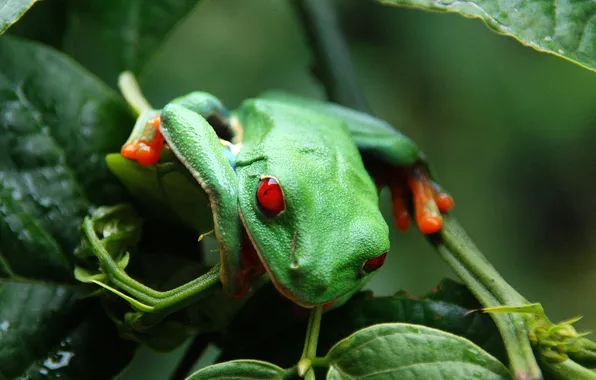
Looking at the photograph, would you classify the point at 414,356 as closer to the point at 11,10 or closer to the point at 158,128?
the point at 158,128

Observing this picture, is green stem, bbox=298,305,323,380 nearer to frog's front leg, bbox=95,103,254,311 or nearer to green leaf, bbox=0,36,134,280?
frog's front leg, bbox=95,103,254,311

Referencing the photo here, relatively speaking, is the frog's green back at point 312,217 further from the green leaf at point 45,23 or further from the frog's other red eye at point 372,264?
the green leaf at point 45,23

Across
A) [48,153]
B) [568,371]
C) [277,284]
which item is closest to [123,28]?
[48,153]

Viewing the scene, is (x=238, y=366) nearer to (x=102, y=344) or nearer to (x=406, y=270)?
(x=102, y=344)

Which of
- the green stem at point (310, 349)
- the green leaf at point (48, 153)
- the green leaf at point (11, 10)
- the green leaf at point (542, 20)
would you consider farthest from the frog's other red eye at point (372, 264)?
the green leaf at point (11, 10)

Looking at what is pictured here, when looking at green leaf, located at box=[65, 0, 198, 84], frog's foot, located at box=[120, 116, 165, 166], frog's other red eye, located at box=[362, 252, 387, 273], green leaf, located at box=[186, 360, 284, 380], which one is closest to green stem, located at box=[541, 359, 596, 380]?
frog's other red eye, located at box=[362, 252, 387, 273]

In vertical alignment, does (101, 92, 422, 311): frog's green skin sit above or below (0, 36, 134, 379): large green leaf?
above
